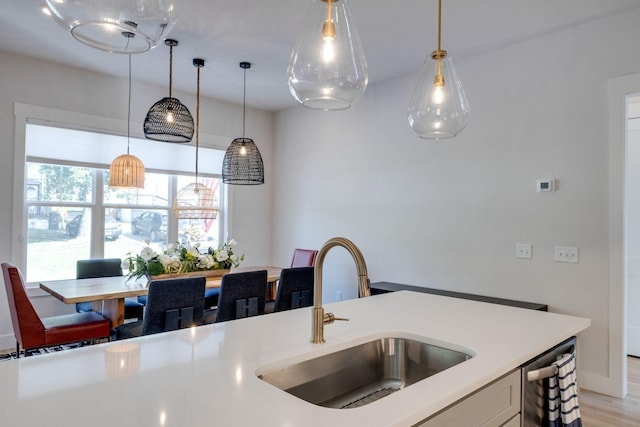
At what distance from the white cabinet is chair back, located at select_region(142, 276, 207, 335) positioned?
82.8 inches

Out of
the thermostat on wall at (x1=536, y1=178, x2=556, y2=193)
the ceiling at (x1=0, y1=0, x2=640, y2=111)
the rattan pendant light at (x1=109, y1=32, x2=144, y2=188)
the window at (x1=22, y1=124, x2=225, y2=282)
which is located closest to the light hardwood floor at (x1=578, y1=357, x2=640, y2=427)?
the thermostat on wall at (x1=536, y1=178, x2=556, y2=193)

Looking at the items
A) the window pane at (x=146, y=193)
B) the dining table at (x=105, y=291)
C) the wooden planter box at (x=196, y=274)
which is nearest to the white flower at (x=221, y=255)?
the wooden planter box at (x=196, y=274)

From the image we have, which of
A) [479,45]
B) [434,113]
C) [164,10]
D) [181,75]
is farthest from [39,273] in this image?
[479,45]

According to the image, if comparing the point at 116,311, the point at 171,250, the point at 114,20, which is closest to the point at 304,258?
A: the point at 171,250

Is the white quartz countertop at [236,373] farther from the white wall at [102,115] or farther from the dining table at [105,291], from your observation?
the white wall at [102,115]

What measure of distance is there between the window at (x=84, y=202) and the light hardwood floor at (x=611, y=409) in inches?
152

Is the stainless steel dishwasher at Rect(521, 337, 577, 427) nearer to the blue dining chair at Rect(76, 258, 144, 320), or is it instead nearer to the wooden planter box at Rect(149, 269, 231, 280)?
the wooden planter box at Rect(149, 269, 231, 280)

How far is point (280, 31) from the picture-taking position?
134 inches

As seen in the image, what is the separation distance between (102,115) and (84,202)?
38.5 inches

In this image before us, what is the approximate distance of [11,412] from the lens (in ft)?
2.86

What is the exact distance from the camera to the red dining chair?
9.46 feet

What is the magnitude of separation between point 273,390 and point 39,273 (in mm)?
4252

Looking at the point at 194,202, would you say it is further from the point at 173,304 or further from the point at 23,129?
the point at 23,129

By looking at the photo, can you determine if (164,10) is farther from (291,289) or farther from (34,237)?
(34,237)
